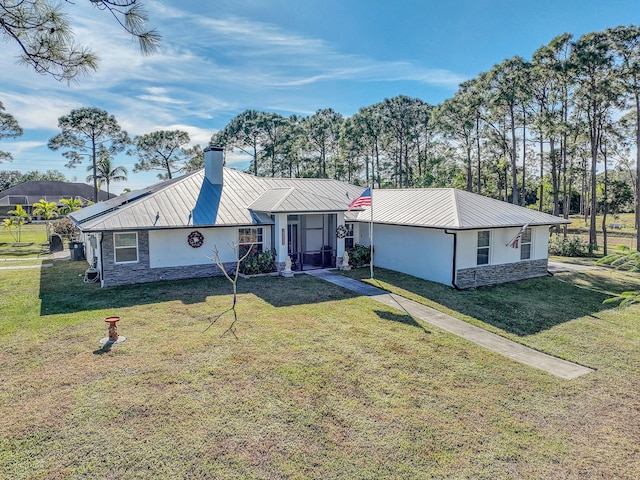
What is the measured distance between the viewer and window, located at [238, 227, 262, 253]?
15.9 meters

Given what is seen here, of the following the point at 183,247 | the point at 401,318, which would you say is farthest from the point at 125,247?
the point at 401,318

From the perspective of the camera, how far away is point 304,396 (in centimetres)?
635

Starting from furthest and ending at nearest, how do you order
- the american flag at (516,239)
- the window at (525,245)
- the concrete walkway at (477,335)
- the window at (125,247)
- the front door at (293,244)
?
the front door at (293,244)
the window at (525,245)
the american flag at (516,239)
the window at (125,247)
the concrete walkway at (477,335)

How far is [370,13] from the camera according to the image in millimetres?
13375

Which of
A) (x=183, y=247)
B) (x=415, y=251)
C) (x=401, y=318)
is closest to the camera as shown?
(x=401, y=318)

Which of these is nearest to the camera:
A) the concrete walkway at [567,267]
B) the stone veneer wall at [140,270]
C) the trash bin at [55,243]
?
the stone veneer wall at [140,270]

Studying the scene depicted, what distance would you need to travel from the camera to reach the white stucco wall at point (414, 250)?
1446 cm

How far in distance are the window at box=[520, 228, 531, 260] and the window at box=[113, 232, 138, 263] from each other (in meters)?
15.5

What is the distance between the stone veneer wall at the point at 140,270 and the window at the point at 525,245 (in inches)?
517

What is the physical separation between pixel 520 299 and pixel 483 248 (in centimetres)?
250

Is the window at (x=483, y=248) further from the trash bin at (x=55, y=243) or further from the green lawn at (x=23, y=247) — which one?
the trash bin at (x=55, y=243)

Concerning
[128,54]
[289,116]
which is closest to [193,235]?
[128,54]

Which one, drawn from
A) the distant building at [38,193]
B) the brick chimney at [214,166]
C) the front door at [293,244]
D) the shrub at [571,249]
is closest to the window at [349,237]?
the front door at [293,244]

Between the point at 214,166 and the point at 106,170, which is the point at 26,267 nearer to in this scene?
the point at 214,166
